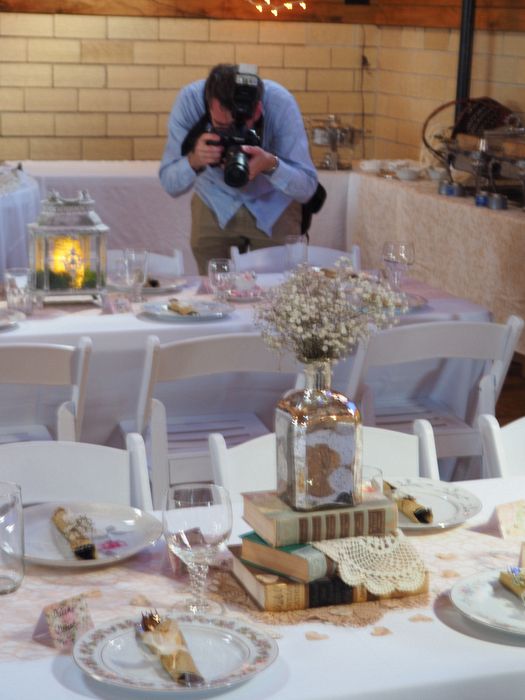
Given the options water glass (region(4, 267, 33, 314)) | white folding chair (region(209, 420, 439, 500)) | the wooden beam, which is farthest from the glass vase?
the wooden beam

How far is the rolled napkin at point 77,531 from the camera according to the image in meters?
1.69

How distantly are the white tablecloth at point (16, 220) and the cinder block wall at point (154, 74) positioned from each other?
262 cm

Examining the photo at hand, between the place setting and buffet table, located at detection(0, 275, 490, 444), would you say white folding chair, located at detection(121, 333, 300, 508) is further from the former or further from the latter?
the place setting

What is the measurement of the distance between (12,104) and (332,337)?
676cm

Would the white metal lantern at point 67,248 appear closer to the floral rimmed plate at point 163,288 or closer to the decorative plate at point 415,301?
the floral rimmed plate at point 163,288

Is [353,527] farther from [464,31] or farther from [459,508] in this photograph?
[464,31]

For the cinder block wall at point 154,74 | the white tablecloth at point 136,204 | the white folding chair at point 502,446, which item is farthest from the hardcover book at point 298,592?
the cinder block wall at point 154,74

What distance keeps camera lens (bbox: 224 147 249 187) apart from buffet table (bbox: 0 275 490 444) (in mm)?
632

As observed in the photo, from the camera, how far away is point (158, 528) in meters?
1.79

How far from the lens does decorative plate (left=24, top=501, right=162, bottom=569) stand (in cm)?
168

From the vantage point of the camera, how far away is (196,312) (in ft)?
10.7

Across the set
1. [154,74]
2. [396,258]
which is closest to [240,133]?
[396,258]

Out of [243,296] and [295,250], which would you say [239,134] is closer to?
[295,250]

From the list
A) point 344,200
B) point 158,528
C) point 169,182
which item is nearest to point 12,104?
point 344,200
